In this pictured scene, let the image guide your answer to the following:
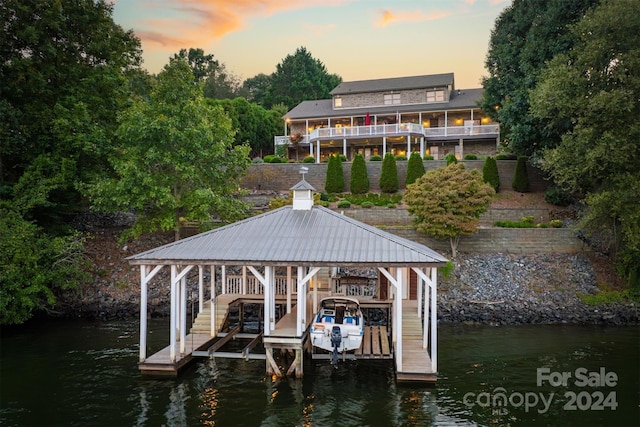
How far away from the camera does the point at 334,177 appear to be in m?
36.9

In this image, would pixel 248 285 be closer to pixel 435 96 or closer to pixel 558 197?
pixel 558 197

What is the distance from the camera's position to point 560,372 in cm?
1419

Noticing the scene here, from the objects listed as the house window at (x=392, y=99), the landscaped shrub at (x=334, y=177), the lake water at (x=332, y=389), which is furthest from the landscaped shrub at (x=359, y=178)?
the lake water at (x=332, y=389)

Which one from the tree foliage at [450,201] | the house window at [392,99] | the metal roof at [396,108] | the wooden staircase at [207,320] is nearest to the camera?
the wooden staircase at [207,320]

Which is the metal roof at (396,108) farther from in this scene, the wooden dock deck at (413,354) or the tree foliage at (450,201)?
the wooden dock deck at (413,354)

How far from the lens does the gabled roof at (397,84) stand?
154ft

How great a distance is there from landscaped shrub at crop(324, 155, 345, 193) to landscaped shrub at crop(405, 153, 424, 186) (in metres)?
5.14

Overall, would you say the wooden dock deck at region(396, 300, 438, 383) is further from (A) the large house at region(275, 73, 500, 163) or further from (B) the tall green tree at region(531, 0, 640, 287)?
(A) the large house at region(275, 73, 500, 163)

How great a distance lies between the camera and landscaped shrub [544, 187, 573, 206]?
104 ft

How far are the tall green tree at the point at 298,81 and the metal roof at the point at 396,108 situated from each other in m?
22.3

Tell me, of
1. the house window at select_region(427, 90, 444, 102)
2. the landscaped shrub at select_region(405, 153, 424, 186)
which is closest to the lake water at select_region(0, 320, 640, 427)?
the landscaped shrub at select_region(405, 153, 424, 186)

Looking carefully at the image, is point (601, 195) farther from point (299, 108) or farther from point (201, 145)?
point (299, 108)

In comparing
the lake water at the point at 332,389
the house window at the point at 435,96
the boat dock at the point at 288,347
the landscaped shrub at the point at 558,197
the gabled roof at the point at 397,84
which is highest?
the gabled roof at the point at 397,84

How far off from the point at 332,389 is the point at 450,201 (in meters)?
14.4
